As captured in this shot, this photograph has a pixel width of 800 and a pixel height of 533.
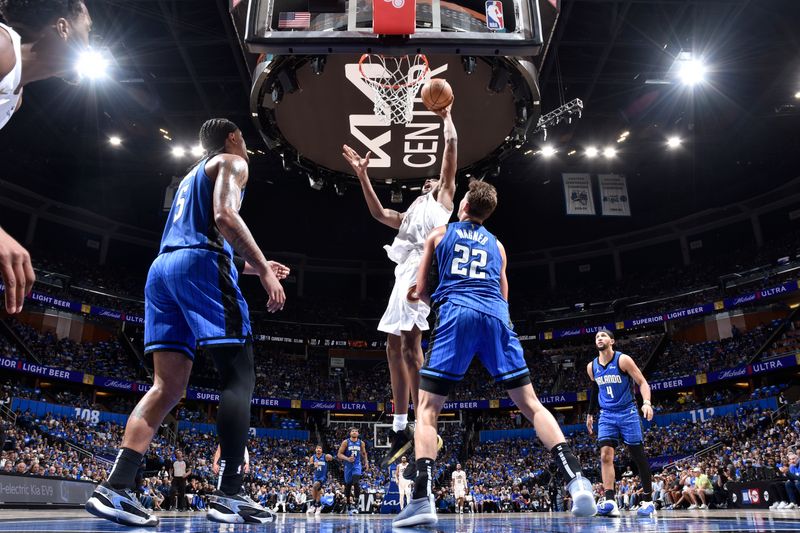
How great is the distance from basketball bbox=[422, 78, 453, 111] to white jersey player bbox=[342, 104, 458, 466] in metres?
0.08

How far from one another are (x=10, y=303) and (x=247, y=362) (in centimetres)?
158

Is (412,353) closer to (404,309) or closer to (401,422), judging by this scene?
(404,309)

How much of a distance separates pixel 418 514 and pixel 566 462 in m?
0.93

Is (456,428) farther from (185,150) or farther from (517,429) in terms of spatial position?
(185,150)

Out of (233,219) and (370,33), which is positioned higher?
(370,33)

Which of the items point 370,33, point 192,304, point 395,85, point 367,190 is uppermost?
point 395,85

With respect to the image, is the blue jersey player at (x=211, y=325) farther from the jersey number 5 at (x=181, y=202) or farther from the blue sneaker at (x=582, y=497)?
the blue sneaker at (x=582, y=497)

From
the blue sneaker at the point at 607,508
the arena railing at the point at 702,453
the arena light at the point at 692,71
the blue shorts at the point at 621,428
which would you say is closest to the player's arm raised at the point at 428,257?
the blue sneaker at the point at 607,508

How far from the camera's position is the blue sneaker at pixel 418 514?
3045 mm

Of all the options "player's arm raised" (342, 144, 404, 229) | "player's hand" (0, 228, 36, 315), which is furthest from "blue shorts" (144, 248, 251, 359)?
"player's arm raised" (342, 144, 404, 229)

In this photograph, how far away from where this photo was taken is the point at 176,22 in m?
15.8

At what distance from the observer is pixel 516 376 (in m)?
3.51

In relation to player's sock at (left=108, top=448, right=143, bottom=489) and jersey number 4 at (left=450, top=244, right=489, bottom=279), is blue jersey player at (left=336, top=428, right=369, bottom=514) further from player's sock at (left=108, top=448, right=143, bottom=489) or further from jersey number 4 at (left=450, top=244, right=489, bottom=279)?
player's sock at (left=108, top=448, right=143, bottom=489)

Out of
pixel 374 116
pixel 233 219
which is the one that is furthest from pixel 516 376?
pixel 374 116
